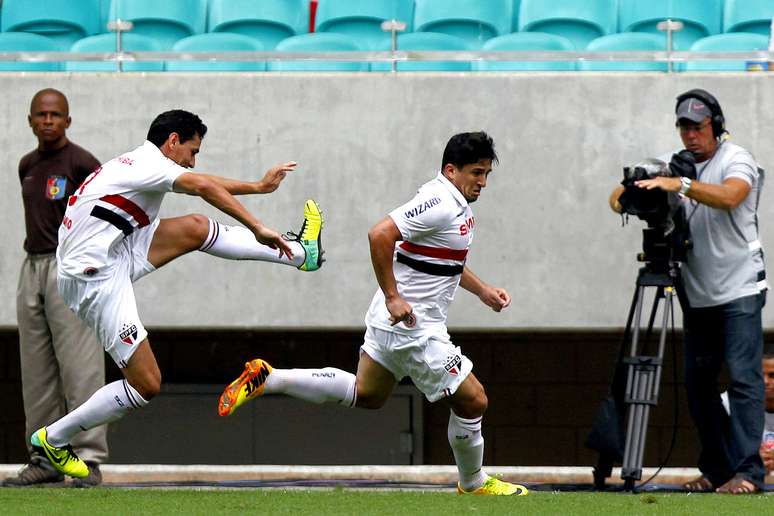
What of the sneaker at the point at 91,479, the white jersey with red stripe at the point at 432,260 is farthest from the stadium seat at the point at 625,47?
the sneaker at the point at 91,479

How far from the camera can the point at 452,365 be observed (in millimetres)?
5773

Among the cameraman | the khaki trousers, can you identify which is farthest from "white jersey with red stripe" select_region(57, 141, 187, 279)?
the cameraman

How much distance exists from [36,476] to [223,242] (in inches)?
54.5

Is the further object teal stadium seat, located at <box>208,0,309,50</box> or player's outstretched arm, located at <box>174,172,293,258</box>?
teal stadium seat, located at <box>208,0,309,50</box>

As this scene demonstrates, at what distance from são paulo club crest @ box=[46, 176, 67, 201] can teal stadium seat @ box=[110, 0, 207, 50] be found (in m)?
1.31

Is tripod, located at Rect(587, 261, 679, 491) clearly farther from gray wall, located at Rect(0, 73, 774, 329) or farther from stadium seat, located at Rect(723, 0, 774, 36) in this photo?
stadium seat, located at Rect(723, 0, 774, 36)

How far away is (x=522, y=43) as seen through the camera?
799 cm

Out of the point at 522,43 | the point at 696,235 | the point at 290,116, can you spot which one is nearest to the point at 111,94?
the point at 290,116

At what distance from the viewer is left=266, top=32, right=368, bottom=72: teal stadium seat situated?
762cm

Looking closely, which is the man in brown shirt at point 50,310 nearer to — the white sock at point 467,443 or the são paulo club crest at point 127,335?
the são paulo club crest at point 127,335

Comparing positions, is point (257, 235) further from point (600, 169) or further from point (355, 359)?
point (355, 359)

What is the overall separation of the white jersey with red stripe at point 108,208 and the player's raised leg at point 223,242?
12.4 inches

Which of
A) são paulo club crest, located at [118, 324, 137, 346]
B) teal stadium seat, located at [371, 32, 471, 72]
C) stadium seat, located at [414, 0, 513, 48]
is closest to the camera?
são paulo club crest, located at [118, 324, 137, 346]

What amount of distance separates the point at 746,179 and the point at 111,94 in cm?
326
